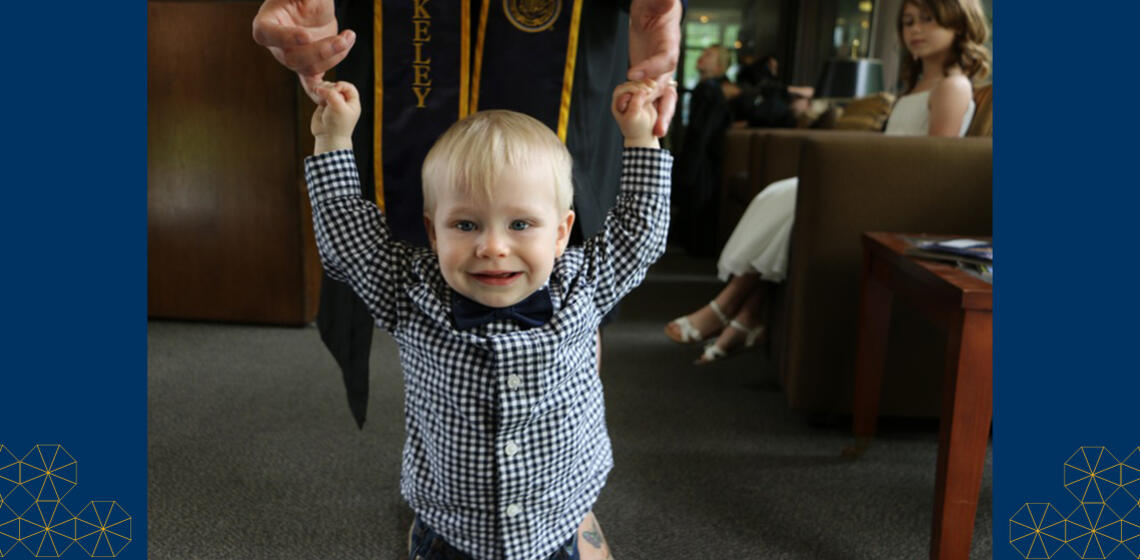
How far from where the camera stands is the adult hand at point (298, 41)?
88cm

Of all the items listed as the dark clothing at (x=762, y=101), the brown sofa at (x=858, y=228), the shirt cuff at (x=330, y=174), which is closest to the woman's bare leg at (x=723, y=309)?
the brown sofa at (x=858, y=228)

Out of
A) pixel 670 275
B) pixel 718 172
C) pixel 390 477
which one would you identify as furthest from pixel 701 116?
pixel 390 477

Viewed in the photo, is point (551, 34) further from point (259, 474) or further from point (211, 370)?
point (211, 370)

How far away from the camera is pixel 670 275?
3.97 meters

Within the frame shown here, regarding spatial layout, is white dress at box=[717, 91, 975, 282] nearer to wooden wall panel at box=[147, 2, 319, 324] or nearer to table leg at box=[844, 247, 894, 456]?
table leg at box=[844, 247, 894, 456]

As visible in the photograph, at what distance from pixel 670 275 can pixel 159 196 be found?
2137 mm

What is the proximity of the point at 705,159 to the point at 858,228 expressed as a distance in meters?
2.83

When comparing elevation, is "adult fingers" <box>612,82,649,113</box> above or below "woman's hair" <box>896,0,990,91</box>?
below

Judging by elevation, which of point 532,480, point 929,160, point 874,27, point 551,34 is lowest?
point 532,480

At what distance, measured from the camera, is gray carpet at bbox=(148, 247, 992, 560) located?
1.38 meters

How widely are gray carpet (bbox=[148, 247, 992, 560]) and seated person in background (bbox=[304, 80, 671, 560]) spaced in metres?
0.38

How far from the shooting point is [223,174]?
2.74 m

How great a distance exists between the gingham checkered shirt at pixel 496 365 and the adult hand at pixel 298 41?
9 cm

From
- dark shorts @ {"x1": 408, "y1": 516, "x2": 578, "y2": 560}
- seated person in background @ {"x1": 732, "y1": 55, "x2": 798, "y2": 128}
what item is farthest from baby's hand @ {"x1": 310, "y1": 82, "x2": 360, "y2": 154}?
seated person in background @ {"x1": 732, "y1": 55, "x2": 798, "y2": 128}
